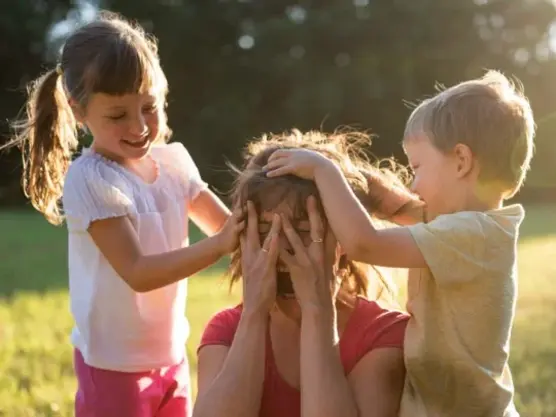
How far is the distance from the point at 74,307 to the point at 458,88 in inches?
62.3

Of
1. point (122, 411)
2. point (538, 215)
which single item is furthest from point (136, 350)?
point (538, 215)

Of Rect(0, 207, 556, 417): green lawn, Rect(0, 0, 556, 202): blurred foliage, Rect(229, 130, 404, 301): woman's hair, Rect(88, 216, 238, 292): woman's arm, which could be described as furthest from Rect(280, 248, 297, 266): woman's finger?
Rect(0, 0, 556, 202): blurred foliage

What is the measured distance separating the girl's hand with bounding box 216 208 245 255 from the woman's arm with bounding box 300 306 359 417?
31 cm

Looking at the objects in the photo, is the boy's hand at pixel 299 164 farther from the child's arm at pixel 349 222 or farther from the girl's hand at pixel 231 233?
the girl's hand at pixel 231 233

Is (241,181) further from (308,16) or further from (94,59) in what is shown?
(308,16)

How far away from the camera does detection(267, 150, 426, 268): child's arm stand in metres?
2.45

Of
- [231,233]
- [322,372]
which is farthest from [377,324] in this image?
[231,233]

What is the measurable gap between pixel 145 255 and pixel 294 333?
64cm

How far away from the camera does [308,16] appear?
2917 cm

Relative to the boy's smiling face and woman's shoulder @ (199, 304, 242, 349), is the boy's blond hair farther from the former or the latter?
woman's shoulder @ (199, 304, 242, 349)

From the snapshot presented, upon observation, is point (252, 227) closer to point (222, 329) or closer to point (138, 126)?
point (222, 329)

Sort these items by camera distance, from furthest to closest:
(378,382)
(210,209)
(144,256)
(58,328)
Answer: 1. (58,328)
2. (210,209)
3. (144,256)
4. (378,382)

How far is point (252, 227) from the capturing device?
2.56 metres

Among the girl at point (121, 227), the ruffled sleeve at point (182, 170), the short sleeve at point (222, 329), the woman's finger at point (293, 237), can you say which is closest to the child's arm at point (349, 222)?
the woman's finger at point (293, 237)
